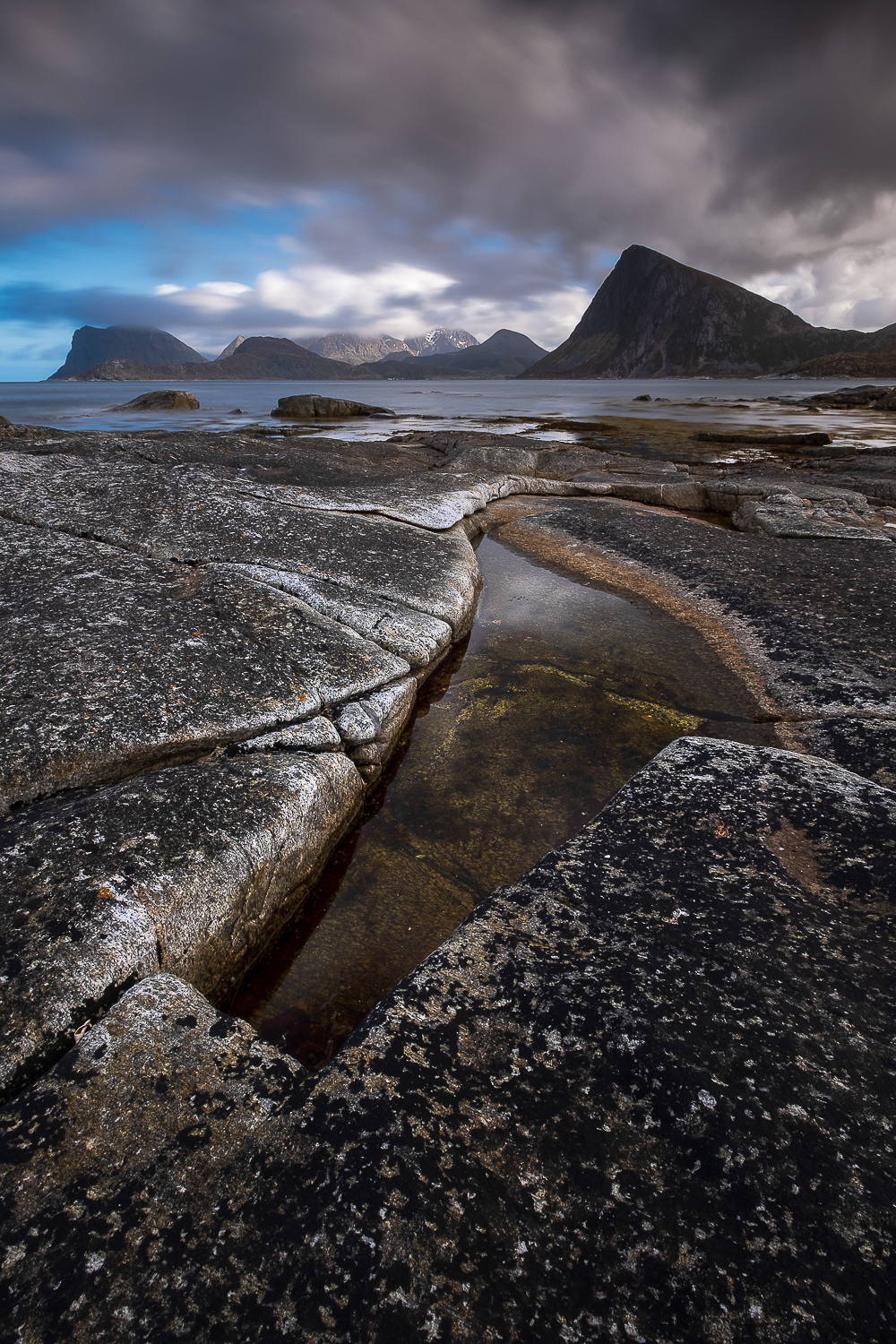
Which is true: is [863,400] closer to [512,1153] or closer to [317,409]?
[317,409]

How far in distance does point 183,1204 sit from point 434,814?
2.55 meters

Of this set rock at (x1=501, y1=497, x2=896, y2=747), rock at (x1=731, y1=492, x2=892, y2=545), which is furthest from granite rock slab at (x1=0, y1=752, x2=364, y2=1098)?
rock at (x1=731, y1=492, x2=892, y2=545)

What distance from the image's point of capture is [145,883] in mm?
2516

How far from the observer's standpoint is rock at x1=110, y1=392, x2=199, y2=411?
52562 mm

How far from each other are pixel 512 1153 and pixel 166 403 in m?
63.4

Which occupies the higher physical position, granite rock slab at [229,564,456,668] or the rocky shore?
granite rock slab at [229,564,456,668]

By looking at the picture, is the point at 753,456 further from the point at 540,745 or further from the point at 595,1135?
the point at 595,1135

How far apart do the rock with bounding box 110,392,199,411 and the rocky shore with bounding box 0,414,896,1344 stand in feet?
187

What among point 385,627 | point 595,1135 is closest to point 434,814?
point 385,627

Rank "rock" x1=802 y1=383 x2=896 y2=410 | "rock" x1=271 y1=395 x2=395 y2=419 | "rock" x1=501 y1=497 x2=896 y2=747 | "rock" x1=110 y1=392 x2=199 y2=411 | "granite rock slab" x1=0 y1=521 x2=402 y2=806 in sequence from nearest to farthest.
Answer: "granite rock slab" x1=0 y1=521 x2=402 y2=806 → "rock" x1=501 y1=497 x2=896 y2=747 → "rock" x1=271 y1=395 x2=395 y2=419 → "rock" x1=802 y1=383 x2=896 y2=410 → "rock" x1=110 y1=392 x2=199 y2=411

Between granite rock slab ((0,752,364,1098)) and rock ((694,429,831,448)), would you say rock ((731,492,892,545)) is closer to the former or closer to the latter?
granite rock slab ((0,752,364,1098))

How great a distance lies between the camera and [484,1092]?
190 cm

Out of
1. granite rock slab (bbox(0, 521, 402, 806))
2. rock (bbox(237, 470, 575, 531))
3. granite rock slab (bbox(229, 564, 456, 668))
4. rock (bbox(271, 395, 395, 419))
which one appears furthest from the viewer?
rock (bbox(271, 395, 395, 419))

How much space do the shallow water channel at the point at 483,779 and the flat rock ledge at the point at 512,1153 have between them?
811 millimetres
